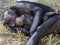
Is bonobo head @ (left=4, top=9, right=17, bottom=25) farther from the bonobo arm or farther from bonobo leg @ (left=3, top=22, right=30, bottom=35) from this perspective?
the bonobo arm

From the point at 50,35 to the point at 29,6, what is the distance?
0.79 metres

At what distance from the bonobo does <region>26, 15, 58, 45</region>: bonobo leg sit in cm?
22

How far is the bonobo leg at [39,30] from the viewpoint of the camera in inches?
125

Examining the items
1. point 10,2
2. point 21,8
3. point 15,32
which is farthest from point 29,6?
point 10,2

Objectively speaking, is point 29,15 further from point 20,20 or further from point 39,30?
point 39,30

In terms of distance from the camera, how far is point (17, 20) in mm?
4023

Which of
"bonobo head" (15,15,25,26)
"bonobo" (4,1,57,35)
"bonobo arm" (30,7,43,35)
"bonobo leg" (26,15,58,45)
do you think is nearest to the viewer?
"bonobo leg" (26,15,58,45)

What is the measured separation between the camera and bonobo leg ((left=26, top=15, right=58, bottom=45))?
3.18 metres

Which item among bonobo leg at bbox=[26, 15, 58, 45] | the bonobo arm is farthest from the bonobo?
bonobo leg at bbox=[26, 15, 58, 45]

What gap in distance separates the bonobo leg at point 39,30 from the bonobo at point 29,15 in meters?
0.22

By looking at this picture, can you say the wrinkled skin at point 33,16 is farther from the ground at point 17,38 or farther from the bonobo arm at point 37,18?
the ground at point 17,38

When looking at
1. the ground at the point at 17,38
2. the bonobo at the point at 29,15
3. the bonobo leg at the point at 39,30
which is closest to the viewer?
the bonobo leg at the point at 39,30

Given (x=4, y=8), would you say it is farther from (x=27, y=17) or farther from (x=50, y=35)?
(x=50, y=35)

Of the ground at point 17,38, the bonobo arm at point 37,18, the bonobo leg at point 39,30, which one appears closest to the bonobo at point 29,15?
the bonobo arm at point 37,18
